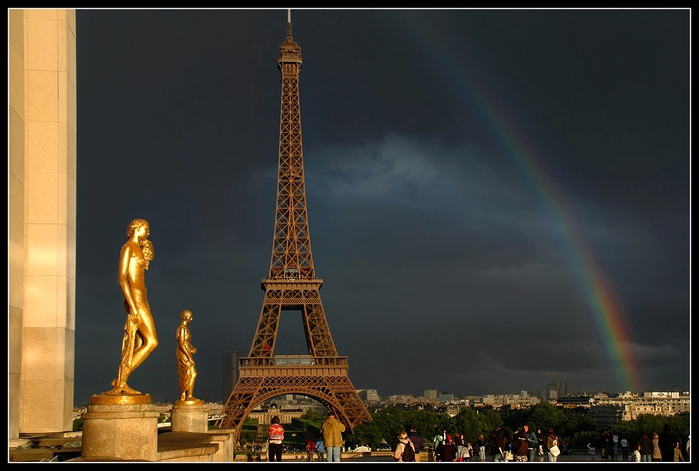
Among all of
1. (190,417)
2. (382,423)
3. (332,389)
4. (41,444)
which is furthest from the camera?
(382,423)

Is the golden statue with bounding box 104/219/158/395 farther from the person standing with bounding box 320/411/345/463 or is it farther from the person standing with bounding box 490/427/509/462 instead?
the person standing with bounding box 490/427/509/462

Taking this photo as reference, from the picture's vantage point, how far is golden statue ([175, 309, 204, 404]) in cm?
2309

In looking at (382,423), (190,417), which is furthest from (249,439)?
(190,417)

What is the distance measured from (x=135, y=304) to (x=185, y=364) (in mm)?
11715

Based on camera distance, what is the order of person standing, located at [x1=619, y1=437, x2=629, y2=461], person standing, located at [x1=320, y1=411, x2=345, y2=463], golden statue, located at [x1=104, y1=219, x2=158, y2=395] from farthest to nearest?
person standing, located at [x1=619, y1=437, x2=629, y2=461] → person standing, located at [x1=320, y1=411, x2=345, y2=463] → golden statue, located at [x1=104, y1=219, x2=158, y2=395]

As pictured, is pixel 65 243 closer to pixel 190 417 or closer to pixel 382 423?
pixel 190 417

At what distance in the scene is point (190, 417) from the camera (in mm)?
22516

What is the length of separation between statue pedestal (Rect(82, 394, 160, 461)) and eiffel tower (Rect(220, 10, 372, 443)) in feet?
178

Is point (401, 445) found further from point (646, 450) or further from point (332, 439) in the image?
point (646, 450)

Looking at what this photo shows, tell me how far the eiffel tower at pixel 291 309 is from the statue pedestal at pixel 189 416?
140 ft

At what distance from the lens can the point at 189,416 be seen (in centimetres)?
2248

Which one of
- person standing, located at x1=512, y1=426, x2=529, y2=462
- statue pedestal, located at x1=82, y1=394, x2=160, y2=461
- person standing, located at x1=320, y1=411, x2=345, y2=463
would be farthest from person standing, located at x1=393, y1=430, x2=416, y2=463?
statue pedestal, located at x1=82, y1=394, x2=160, y2=461

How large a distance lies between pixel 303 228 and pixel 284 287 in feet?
22.1

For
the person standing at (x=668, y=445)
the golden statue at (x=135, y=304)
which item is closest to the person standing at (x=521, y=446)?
the person standing at (x=668, y=445)
